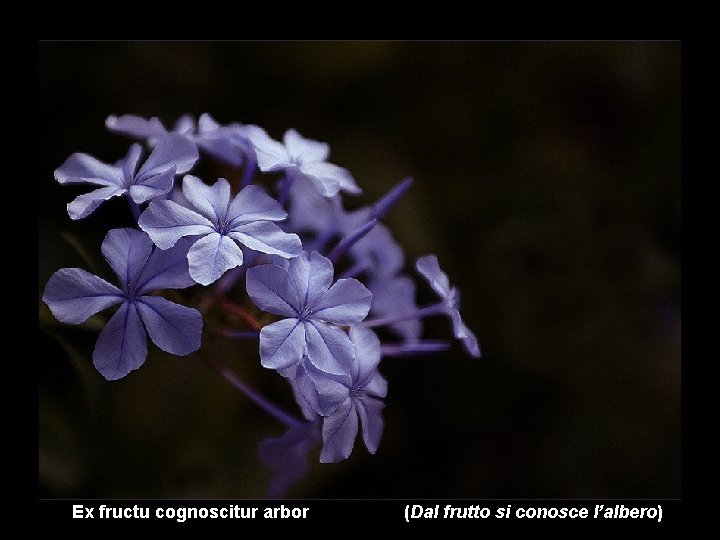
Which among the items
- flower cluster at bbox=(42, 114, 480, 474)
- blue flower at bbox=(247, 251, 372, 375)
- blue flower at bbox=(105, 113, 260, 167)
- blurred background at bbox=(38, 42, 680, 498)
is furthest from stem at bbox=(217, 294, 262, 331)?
blurred background at bbox=(38, 42, 680, 498)

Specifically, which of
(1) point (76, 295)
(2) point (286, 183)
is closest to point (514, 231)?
(2) point (286, 183)

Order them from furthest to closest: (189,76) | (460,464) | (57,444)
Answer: (460,464)
(189,76)
(57,444)

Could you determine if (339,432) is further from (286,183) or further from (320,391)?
(286,183)

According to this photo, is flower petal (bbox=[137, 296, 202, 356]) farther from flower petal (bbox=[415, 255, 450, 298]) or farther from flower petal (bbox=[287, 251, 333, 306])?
flower petal (bbox=[415, 255, 450, 298])

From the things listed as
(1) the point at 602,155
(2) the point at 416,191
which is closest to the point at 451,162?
(2) the point at 416,191

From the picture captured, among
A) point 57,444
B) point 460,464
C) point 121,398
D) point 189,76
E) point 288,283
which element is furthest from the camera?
point 460,464

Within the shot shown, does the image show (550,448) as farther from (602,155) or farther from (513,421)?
(602,155)

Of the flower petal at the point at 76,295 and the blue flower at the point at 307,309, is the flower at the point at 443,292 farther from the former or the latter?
the flower petal at the point at 76,295
